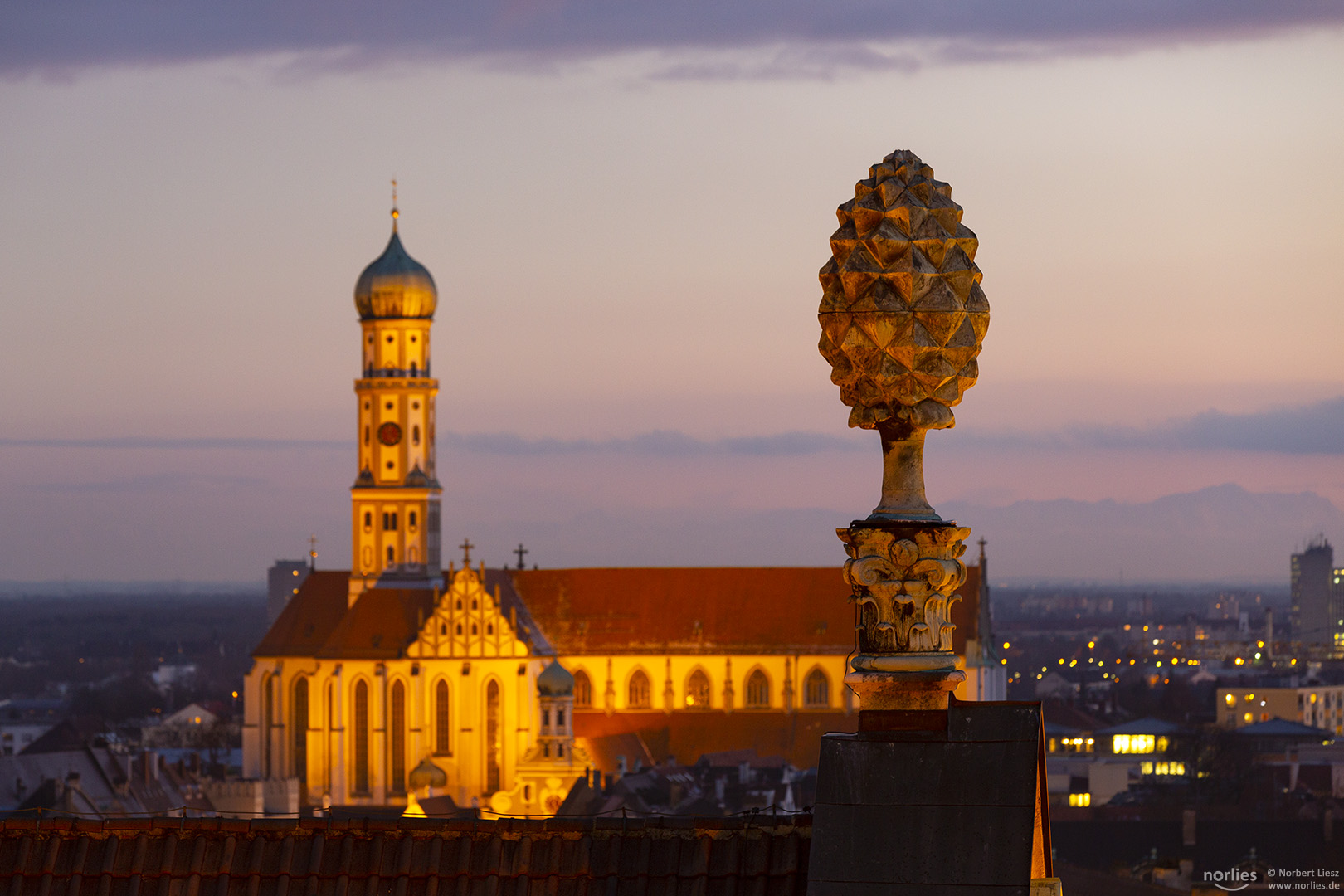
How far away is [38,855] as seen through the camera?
28.9ft

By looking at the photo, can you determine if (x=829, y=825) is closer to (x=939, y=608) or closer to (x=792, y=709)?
(x=939, y=608)

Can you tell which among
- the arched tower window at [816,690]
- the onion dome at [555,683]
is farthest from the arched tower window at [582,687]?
the onion dome at [555,683]

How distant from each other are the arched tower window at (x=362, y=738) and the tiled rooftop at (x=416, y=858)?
106928 millimetres

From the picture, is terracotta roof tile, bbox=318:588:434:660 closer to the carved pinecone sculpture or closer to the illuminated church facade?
the illuminated church facade

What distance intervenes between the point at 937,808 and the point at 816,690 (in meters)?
112

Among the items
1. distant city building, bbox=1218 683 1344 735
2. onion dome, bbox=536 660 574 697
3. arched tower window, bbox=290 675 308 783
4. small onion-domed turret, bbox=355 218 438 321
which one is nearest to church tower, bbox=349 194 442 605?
small onion-domed turret, bbox=355 218 438 321

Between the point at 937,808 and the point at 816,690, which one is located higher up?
the point at 937,808

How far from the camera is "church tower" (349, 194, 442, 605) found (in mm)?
124562

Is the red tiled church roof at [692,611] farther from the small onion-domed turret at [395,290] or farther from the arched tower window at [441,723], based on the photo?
the small onion-domed turret at [395,290]

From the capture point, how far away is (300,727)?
391 ft

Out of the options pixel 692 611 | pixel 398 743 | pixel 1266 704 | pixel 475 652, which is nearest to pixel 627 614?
pixel 692 611

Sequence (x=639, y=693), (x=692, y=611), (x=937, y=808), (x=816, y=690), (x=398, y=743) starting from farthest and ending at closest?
(x=692, y=611), (x=639, y=693), (x=816, y=690), (x=398, y=743), (x=937, y=808)

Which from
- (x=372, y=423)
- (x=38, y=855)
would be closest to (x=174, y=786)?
(x=372, y=423)

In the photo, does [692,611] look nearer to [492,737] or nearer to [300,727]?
[492,737]
